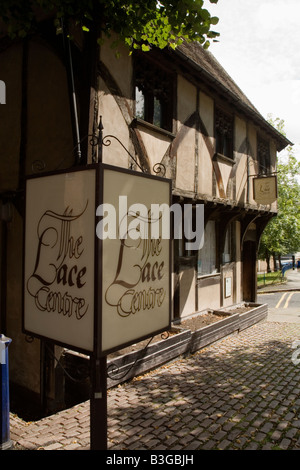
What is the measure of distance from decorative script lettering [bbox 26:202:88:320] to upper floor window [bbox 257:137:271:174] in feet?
32.7

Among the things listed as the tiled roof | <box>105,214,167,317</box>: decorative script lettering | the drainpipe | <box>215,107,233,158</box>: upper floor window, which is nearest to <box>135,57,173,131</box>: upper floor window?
the tiled roof

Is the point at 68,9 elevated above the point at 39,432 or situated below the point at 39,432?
above

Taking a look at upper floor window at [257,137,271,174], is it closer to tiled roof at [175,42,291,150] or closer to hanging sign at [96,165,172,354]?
tiled roof at [175,42,291,150]

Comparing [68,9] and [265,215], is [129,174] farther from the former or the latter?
[265,215]

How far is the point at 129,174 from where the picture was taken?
99.7 inches

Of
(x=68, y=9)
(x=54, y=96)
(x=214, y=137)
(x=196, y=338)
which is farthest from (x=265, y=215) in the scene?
(x=68, y=9)

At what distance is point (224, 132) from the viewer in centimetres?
898

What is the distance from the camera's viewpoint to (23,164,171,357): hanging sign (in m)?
2.33

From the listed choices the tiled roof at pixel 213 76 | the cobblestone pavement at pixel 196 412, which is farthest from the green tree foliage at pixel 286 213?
the cobblestone pavement at pixel 196 412

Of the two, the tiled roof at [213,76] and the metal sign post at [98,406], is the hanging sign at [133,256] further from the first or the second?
the tiled roof at [213,76]

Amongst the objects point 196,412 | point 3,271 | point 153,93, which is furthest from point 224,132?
point 196,412

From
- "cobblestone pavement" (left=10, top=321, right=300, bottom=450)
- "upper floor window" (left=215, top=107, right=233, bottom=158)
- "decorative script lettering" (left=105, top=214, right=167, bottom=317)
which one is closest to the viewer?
"decorative script lettering" (left=105, top=214, right=167, bottom=317)

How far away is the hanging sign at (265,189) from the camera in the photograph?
9.62m

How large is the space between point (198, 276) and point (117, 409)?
14.8ft
